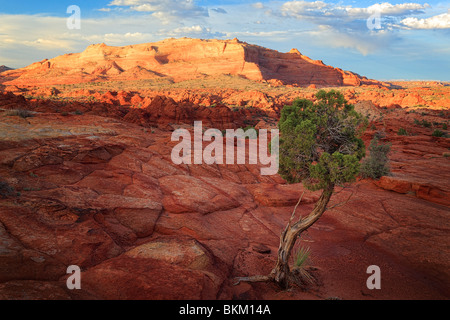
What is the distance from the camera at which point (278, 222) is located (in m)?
10.7

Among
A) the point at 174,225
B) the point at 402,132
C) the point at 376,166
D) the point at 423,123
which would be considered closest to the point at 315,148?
the point at 174,225

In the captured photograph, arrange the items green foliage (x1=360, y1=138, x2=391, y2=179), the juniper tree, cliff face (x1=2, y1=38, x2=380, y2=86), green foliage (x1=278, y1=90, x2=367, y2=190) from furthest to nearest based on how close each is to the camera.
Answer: cliff face (x1=2, y1=38, x2=380, y2=86), green foliage (x1=360, y1=138, x2=391, y2=179), green foliage (x1=278, y1=90, x2=367, y2=190), the juniper tree

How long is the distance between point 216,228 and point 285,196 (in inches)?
186

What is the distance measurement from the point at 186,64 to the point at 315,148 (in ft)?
319

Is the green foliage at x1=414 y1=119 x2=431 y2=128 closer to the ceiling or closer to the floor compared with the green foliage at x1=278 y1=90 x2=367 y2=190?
closer to the floor

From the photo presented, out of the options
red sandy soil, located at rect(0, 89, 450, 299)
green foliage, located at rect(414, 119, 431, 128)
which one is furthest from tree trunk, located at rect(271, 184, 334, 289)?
green foliage, located at rect(414, 119, 431, 128)

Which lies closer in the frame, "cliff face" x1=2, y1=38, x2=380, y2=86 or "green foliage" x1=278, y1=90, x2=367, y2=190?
"green foliage" x1=278, y1=90, x2=367, y2=190

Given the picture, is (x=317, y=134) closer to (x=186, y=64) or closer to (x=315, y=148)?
(x=315, y=148)

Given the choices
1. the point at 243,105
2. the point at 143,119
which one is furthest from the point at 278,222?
the point at 243,105

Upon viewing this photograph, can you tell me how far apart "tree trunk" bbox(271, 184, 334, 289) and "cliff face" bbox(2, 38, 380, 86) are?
8642 cm

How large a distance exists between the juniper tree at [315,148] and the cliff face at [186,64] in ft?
280

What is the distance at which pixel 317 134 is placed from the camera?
655 cm

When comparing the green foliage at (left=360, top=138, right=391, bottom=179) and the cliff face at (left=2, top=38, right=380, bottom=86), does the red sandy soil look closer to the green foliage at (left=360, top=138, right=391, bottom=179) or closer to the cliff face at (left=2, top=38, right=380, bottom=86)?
the green foliage at (left=360, top=138, right=391, bottom=179)

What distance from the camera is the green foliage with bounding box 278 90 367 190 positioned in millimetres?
6152
